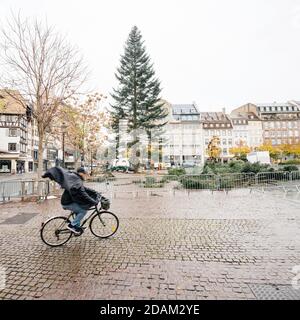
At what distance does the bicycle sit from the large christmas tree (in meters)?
29.3

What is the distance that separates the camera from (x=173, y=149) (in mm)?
75312

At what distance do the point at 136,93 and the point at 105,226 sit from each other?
3359cm

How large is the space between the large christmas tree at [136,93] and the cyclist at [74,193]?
2984 cm

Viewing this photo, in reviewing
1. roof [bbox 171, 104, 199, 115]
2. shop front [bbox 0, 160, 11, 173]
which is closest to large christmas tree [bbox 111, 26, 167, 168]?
shop front [bbox 0, 160, 11, 173]

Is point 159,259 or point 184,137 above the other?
point 184,137

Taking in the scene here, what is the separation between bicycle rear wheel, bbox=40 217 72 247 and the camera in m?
5.02

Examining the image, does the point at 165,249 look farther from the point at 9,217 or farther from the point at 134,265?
the point at 9,217

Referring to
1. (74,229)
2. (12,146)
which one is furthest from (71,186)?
(12,146)

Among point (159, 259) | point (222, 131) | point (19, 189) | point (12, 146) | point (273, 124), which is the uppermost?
point (273, 124)

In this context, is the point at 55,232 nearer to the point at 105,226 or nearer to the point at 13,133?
the point at 105,226

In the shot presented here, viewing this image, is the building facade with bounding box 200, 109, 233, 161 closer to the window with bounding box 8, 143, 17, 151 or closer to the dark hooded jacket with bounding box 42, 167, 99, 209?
the window with bounding box 8, 143, 17, 151

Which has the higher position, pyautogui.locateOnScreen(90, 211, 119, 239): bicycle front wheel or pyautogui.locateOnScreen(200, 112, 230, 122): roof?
pyautogui.locateOnScreen(200, 112, 230, 122): roof

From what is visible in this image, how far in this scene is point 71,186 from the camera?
4.99 m
